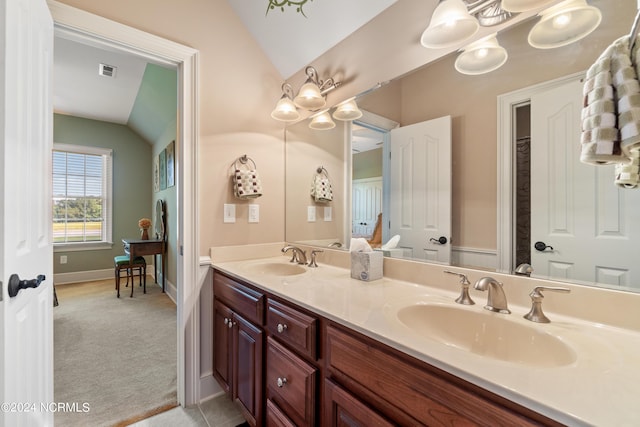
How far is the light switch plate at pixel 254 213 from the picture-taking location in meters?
2.03

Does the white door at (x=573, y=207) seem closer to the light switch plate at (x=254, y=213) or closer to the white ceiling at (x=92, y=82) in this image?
the light switch plate at (x=254, y=213)

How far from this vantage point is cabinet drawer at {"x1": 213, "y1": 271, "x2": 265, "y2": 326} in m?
1.33

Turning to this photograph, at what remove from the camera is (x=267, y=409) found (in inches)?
50.6

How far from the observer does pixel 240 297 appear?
1.48 m

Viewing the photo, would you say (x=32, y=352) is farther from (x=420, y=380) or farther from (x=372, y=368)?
(x=420, y=380)

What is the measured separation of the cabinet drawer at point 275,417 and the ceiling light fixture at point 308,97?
1.67 meters

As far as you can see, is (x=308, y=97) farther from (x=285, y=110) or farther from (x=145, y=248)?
(x=145, y=248)

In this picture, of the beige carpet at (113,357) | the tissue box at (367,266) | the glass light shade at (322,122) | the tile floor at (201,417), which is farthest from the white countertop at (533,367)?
the beige carpet at (113,357)

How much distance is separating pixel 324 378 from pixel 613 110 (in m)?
1.11

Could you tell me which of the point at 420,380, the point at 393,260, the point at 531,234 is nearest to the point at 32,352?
the point at 420,380

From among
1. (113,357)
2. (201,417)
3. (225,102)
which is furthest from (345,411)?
(113,357)

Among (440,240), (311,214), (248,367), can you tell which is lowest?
(248,367)

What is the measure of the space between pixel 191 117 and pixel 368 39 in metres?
1.16

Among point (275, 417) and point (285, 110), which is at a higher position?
point (285, 110)
